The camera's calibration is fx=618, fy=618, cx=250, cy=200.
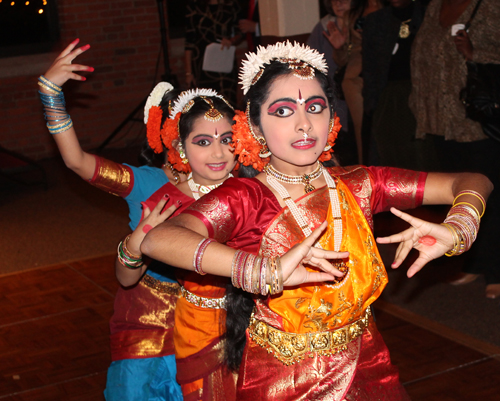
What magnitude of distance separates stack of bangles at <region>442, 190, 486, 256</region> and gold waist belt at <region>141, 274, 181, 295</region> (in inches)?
48.5

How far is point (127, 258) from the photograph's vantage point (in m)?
2.04

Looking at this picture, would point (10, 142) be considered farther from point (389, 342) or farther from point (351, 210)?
point (351, 210)

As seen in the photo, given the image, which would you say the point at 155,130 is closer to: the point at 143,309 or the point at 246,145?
the point at 143,309

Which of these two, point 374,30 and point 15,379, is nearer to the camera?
point 15,379

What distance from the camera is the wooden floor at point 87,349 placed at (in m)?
2.84

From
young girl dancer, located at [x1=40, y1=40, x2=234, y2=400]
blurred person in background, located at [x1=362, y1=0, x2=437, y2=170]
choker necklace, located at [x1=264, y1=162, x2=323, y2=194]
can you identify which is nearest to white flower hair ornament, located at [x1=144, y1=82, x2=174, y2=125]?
young girl dancer, located at [x1=40, y1=40, x2=234, y2=400]

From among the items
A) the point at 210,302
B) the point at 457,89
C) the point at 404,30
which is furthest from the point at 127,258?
the point at 404,30

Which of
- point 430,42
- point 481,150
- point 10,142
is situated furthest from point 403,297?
point 10,142

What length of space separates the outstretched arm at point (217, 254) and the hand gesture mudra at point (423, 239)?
186mm

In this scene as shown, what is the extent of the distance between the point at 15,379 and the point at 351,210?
7.12 ft

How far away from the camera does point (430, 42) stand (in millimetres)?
3434

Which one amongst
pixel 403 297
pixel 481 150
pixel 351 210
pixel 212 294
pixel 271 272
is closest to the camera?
pixel 271 272

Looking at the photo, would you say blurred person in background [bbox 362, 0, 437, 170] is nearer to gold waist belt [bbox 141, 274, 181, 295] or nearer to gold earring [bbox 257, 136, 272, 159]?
gold waist belt [bbox 141, 274, 181, 295]

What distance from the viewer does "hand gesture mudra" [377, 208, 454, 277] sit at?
58.9 inches
